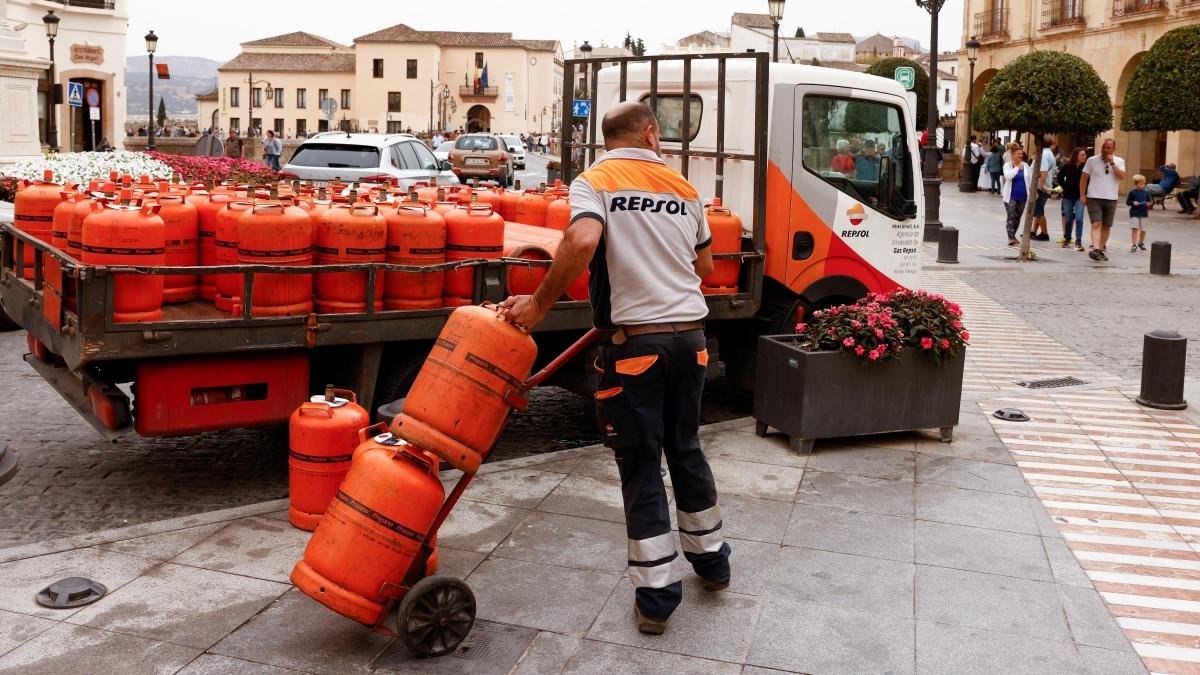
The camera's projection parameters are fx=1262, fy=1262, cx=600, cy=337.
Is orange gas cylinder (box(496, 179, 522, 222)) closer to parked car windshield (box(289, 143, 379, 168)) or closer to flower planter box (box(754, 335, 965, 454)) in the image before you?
flower planter box (box(754, 335, 965, 454))

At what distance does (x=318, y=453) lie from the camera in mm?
5957

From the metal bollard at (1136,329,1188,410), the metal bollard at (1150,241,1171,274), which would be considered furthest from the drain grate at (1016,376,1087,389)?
the metal bollard at (1150,241,1171,274)

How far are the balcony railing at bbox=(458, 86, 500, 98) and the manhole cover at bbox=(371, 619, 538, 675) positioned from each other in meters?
117

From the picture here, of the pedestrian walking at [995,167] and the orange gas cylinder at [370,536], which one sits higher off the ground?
the pedestrian walking at [995,167]

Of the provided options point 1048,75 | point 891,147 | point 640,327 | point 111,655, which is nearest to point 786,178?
point 891,147

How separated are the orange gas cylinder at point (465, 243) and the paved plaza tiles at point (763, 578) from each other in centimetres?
105

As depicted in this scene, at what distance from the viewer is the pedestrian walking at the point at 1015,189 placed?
2258 centimetres

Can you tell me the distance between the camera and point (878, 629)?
497 centimetres

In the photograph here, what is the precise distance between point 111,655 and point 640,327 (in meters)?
2.29

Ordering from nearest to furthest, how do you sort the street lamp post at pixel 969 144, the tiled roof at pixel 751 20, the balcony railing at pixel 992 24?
the street lamp post at pixel 969 144
the balcony railing at pixel 992 24
the tiled roof at pixel 751 20

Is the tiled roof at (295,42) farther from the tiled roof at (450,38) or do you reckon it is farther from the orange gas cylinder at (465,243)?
the orange gas cylinder at (465,243)

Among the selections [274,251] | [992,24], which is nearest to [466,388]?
[274,251]

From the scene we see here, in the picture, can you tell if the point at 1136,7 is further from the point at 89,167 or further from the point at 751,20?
the point at 751,20

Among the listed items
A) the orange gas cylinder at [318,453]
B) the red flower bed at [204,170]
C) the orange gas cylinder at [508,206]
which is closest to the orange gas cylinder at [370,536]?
the orange gas cylinder at [318,453]
